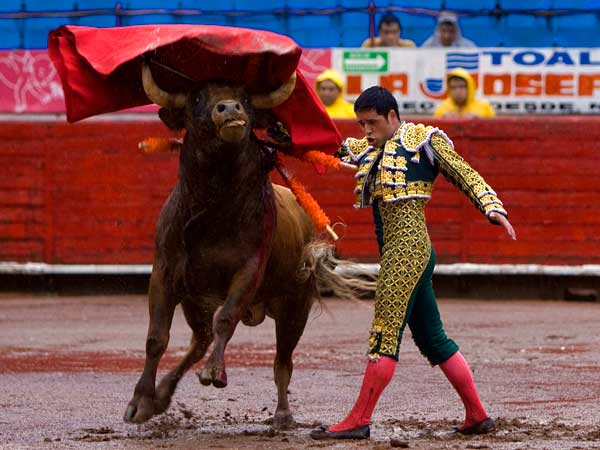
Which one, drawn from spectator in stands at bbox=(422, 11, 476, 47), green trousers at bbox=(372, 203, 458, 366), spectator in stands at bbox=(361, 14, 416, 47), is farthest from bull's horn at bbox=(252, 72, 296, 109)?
spectator in stands at bbox=(422, 11, 476, 47)

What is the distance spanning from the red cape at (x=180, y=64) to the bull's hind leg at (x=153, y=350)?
77cm

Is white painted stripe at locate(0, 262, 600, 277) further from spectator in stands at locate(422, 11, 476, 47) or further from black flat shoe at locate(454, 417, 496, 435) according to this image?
black flat shoe at locate(454, 417, 496, 435)

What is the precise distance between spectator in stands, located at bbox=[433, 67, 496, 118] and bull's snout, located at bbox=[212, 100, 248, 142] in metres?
6.54

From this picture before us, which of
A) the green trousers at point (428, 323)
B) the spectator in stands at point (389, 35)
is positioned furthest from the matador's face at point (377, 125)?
the spectator in stands at point (389, 35)

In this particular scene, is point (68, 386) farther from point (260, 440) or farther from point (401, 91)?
point (401, 91)

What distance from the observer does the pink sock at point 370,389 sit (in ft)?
18.2

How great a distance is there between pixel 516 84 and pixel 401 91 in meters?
0.95

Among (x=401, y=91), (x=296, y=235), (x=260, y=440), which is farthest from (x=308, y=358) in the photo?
(x=401, y=91)

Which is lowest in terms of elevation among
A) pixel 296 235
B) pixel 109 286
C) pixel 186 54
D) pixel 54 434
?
pixel 109 286

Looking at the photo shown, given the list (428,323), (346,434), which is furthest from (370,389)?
(428,323)

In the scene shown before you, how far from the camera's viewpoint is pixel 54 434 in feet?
18.9

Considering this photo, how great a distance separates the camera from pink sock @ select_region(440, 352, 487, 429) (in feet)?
18.7

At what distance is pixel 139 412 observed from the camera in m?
5.56

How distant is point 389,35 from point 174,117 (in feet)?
21.8
